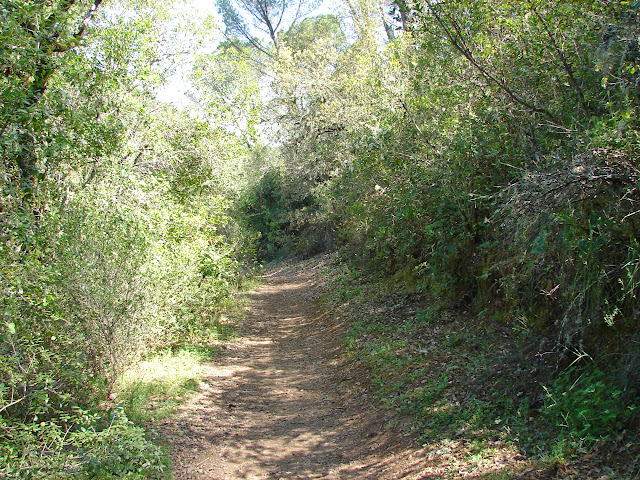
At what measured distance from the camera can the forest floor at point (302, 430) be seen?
479cm

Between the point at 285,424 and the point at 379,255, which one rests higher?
the point at 379,255

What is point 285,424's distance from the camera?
6.64 m

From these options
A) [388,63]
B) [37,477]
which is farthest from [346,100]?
[37,477]

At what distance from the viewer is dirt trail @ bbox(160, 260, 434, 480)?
5.31m

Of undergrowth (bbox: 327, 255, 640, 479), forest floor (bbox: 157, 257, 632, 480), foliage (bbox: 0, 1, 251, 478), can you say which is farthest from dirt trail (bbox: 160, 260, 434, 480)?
foliage (bbox: 0, 1, 251, 478)

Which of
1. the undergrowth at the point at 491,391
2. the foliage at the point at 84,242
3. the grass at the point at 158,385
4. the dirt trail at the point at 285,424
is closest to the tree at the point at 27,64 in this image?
the foliage at the point at 84,242

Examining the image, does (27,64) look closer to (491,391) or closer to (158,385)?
(158,385)

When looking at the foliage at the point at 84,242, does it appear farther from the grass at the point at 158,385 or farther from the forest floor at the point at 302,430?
the forest floor at the point at 302,430

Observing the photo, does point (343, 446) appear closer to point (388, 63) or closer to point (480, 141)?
point (480, 141)

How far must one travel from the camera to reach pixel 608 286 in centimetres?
483

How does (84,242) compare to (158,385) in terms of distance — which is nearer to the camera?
(84,242)

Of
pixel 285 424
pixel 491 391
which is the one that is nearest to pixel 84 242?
pixel 285 424

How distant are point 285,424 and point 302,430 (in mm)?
332

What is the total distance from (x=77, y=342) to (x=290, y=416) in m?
3.05
